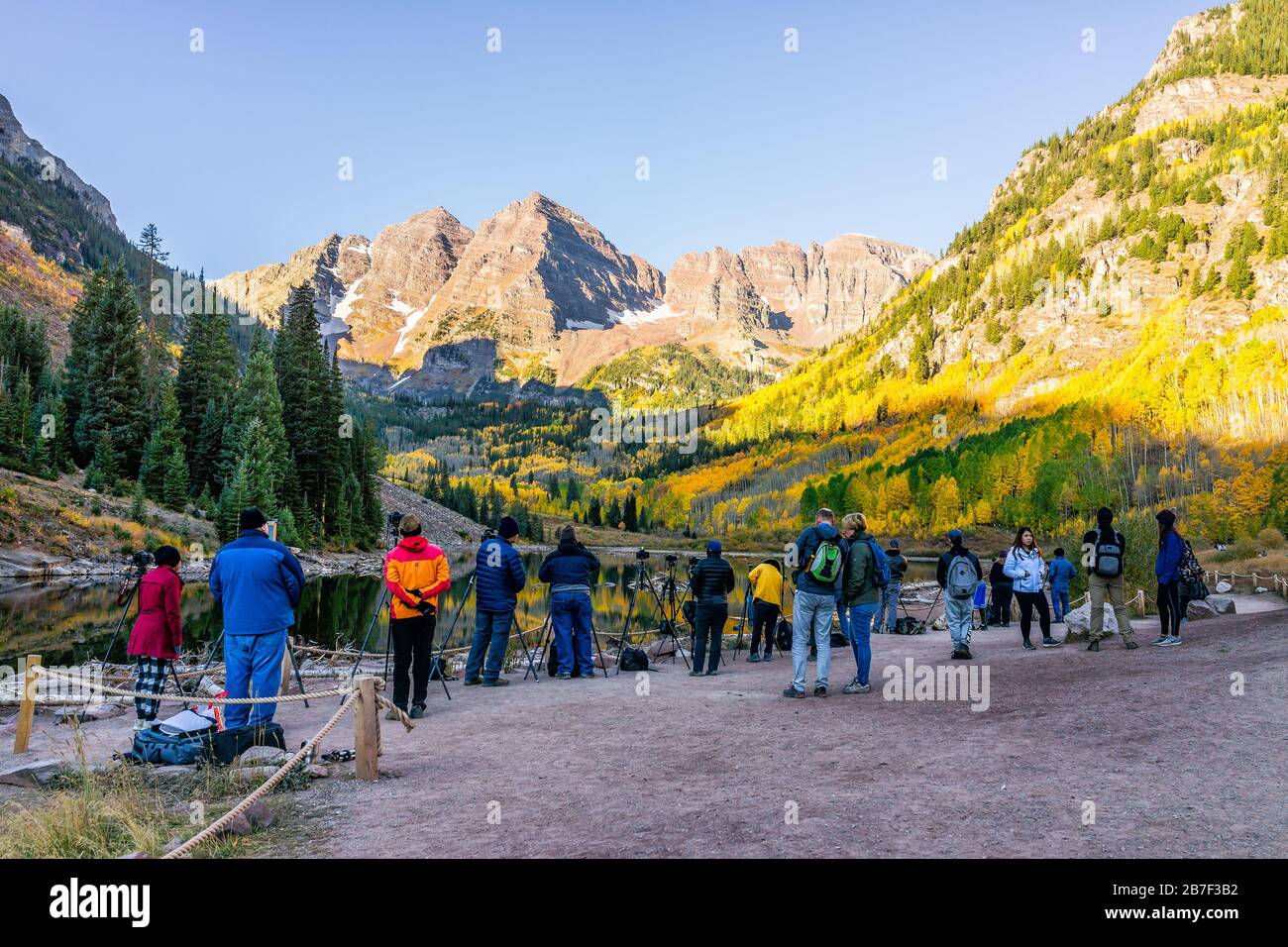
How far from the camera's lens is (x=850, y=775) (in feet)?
24.2

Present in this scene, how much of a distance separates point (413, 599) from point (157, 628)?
12.0 feet

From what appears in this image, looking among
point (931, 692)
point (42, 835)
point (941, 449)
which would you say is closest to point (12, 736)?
point (42, 835)

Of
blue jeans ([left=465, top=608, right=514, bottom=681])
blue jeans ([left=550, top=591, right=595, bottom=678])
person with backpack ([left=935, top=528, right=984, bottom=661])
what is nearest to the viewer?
blue jeans ([left=465, top=608, right=514, bottom=681])

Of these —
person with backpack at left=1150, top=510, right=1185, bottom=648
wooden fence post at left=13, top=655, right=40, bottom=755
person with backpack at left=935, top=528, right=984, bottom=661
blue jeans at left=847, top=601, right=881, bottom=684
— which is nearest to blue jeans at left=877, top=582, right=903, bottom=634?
person with backpack at left=935, top=528, right=984, bottom=661

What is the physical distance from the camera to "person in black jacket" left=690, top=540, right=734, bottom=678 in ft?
47.4

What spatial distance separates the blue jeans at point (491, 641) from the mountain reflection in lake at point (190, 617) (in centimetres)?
531

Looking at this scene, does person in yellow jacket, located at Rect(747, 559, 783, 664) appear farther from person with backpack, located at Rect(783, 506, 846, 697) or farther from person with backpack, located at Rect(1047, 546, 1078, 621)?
person with backpack, located at Rect(1047, 546, 1078, 621)

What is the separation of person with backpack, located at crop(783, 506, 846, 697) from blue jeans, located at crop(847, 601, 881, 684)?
800mm

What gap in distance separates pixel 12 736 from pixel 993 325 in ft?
682

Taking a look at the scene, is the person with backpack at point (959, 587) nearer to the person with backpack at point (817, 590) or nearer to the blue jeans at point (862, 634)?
the blue jeans at point (862, 634)

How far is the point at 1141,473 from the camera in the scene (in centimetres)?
9856

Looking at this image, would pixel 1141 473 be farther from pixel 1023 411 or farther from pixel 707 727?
pixel 707 727

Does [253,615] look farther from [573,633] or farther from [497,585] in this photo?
[573,633]

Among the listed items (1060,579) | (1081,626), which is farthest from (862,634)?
(1060,579)
